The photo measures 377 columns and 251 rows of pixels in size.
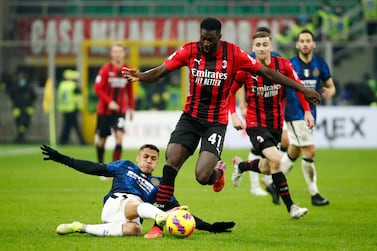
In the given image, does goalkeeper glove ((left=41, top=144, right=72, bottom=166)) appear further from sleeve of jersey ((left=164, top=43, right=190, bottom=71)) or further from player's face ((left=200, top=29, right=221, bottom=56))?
player's face ((left=200, top=29, right=221, bottom=56))

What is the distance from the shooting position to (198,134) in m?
11.0

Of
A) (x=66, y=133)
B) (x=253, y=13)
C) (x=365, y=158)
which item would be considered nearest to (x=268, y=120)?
(x=365, y=158)

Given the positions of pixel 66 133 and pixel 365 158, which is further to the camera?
pixel 66 133

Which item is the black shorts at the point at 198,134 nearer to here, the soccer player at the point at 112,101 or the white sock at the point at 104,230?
the white sock at the point at 104,230

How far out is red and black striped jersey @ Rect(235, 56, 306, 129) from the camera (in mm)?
12906

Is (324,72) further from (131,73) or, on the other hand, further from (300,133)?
(131,73)

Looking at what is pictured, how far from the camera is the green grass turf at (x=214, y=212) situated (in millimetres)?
9906

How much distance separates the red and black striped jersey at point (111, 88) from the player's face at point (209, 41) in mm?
8347

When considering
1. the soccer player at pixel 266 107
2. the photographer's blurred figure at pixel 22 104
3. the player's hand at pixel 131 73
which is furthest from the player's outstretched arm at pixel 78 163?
the photographer's blurred figure at pixel 22 104

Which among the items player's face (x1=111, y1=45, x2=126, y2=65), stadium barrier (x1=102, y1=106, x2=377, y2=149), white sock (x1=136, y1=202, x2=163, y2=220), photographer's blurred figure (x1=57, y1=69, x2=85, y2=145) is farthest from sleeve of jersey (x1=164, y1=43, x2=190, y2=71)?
photographer's blurred figure (x1=57, y1=69, x2=85, y2=145)

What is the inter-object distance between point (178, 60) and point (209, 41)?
16.5 inches

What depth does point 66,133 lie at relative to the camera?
32156 mm

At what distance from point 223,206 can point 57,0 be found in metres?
27.8

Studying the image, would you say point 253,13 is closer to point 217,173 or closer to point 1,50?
point 1,50
